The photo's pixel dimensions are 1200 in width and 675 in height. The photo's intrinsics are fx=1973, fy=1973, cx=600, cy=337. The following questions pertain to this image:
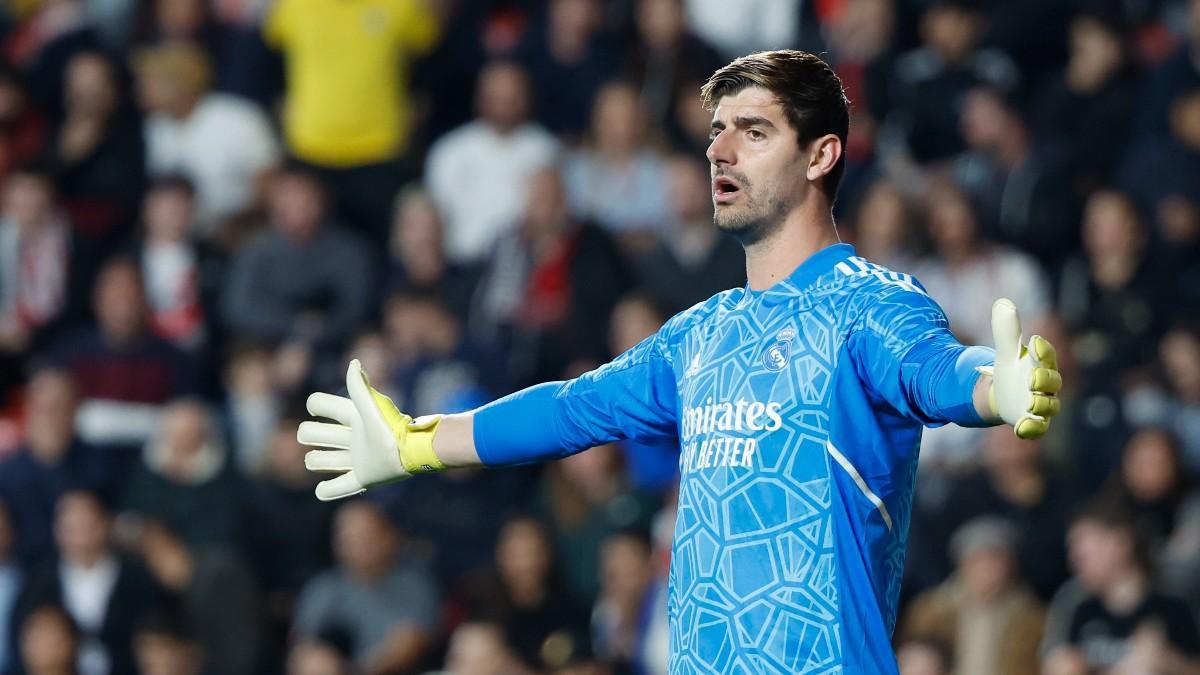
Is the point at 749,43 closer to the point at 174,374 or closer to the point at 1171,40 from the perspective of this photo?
the point at 1171,40

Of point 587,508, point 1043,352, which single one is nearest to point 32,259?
point 587,508

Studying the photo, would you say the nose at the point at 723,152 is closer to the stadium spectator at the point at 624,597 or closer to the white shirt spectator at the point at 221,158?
the stadium spectator at the point at 624,597

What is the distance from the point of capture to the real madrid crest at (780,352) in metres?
4.30

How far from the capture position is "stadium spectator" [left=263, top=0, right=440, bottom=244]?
12.8 meters

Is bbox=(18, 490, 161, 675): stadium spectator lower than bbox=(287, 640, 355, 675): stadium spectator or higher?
higher

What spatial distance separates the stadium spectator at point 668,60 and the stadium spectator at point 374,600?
3497 millimetres

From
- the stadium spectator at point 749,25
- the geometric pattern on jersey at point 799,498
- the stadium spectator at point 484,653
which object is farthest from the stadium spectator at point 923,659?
the stadium spectator at point 749,25

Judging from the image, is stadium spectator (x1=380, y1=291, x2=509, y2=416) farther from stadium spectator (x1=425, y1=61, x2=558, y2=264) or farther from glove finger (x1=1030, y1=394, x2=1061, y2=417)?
glove finger (x1=1030, y1=394, x2=1061, y2=417)

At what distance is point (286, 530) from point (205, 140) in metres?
3.37

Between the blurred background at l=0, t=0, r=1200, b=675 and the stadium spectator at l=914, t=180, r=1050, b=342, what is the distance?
0.02m

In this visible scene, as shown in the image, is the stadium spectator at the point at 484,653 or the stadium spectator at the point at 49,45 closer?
the stadium spectator at the point at 484,653

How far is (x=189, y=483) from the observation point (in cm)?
1085

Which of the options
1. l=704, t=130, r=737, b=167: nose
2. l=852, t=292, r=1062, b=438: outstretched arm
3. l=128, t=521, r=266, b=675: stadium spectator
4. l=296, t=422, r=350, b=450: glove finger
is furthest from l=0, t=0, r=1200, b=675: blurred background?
l=852, t=292, r=1062, b=438: outstretched arm

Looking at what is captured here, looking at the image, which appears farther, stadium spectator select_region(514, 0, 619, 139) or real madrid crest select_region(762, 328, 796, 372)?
stadium spectator select_region(514, 0, 619, 139)
